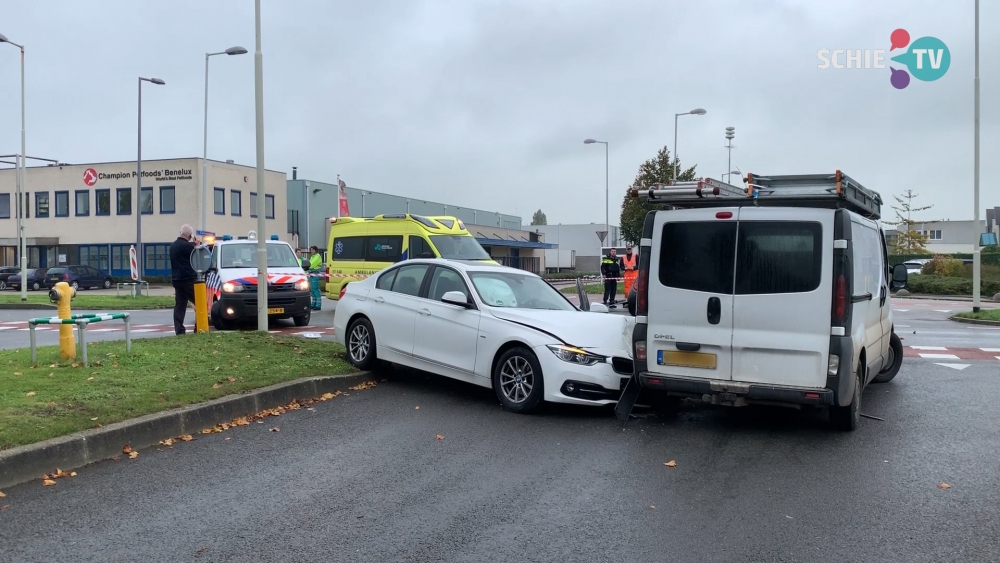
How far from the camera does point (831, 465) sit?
255 inches

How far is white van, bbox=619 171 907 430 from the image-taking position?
6891 millimetres

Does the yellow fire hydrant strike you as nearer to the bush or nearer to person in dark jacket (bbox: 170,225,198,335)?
person in dark jacket (bbox: 170,225,198,335)

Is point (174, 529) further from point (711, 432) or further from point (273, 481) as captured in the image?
point (711, 432)

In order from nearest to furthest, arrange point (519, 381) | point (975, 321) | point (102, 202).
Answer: point (519, 381) < point (975, 321) < point (102, 202)

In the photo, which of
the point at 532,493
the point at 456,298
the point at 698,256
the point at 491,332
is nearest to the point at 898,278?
the point at 698,256

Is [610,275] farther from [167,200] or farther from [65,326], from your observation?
[167,200]

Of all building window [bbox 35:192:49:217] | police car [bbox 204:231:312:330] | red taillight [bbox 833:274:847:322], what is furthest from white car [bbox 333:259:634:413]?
building window [bbox 35:192:49:217]

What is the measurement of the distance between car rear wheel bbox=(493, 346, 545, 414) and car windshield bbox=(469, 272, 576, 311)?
80 centimetres

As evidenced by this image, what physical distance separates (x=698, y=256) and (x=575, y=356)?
152 centimetres

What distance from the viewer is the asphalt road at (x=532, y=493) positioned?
4586 millimetres

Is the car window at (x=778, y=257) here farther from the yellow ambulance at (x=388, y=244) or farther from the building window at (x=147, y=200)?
the building window at (x=147, y=200)

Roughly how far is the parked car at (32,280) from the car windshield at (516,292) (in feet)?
138

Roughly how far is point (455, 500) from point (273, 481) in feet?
4.49

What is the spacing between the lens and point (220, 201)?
1881 inches
